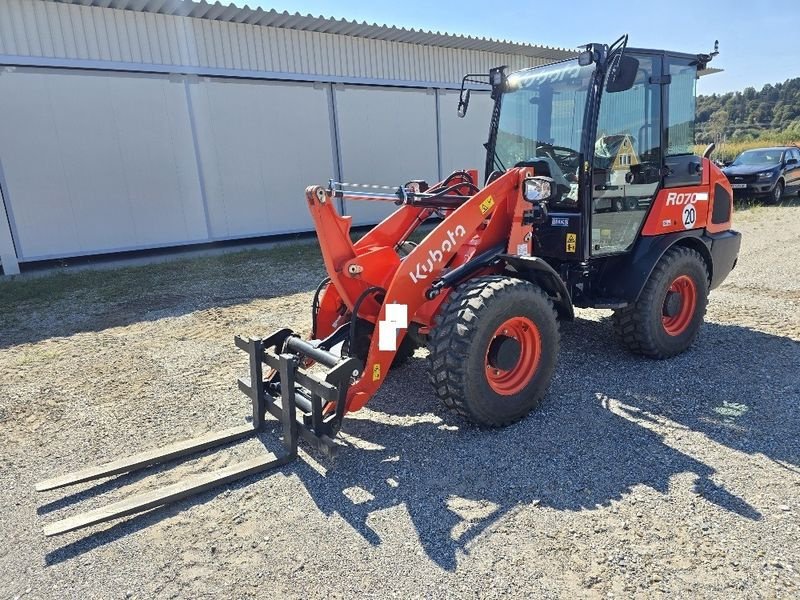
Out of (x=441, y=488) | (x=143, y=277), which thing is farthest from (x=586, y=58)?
(x=143, y=277)

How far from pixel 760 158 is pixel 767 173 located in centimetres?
117

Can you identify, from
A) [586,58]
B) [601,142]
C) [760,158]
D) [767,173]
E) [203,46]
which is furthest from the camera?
[760,158]

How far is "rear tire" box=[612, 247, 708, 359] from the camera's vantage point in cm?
470

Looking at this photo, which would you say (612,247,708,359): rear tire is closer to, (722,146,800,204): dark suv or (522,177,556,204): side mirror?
(522,177,556,204): side mirror

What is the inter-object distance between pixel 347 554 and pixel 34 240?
32.0 ft

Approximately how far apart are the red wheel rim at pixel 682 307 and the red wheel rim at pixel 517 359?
1.75m

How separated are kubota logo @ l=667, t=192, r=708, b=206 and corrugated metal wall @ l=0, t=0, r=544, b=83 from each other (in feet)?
30.2

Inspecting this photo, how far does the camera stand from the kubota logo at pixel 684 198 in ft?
16.1

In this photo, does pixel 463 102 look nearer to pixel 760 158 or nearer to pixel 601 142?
pixel 601 142

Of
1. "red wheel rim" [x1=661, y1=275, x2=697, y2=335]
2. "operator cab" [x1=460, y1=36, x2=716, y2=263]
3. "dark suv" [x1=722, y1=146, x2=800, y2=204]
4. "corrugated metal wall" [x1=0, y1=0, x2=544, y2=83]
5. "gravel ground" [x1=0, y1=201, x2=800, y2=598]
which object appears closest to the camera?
"gravel ground" [x1=0, y1=201, x2=800, y2=598]

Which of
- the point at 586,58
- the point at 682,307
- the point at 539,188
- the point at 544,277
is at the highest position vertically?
the point at 586,58

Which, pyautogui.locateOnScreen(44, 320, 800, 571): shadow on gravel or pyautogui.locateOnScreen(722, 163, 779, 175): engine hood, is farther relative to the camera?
pyautogui.locateOnScreen(722, 163, 779, 175): engine hood

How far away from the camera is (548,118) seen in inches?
189

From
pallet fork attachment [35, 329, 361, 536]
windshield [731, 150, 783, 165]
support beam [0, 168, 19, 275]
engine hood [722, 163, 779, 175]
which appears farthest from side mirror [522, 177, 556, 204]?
windshield [731, 150, 783, 165]
